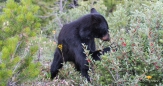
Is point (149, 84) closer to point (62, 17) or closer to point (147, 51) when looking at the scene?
point (147, 51)

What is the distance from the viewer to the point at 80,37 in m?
5.07

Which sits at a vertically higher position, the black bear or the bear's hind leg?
the black bear

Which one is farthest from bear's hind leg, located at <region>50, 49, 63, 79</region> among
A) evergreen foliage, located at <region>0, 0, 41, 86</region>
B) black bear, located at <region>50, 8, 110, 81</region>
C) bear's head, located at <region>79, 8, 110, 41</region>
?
evergreen foliage, located at <region>0, 0, 41, 86</region>

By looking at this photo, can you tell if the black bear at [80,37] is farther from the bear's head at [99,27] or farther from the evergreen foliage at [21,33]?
the evergreen foliage at [21,33]

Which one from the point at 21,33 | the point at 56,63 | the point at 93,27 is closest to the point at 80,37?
the point at 93,27

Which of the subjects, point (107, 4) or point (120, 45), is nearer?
point (120, 45)

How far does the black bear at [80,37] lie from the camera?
496 cm

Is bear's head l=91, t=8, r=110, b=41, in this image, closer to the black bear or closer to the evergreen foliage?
the black bear

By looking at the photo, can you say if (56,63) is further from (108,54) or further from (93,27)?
(108,54)

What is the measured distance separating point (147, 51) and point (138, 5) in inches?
190

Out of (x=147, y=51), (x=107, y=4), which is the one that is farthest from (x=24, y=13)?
(x=107, y=4)

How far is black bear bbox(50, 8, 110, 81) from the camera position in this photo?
4961mm

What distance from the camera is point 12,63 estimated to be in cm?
359

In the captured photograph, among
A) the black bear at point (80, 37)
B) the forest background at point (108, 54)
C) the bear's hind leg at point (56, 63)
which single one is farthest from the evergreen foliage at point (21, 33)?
the bear's hind leg at point (56, 63)
